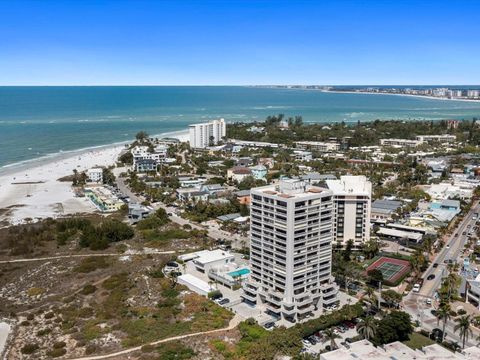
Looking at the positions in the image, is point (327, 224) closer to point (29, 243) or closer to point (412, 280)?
point (412, 280)

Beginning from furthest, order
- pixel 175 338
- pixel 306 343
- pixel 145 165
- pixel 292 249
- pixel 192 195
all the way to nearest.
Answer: pixel 145 165, pixel 192 195, pixel 292 249, pixel 175 338, pixel 306 343

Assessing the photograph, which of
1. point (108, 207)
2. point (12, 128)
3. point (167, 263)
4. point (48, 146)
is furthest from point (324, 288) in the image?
point (12, 128)

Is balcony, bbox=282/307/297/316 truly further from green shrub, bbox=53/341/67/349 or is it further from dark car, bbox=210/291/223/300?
green shrub, bbox=53/341/67/349

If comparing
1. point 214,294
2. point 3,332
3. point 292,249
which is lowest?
point 3,332

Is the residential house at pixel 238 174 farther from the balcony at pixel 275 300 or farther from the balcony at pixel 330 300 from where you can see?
the balcony at pixel 275 300

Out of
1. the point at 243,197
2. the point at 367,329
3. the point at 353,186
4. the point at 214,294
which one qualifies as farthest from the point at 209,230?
the point at 367,329

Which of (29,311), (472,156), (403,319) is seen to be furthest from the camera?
(472,156)

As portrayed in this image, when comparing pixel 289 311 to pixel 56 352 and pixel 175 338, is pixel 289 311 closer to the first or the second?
pixel 175 338

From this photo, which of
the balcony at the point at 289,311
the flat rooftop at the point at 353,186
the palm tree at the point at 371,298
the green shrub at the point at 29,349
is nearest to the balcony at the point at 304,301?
the balcony at the point at 289,311
